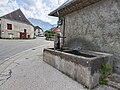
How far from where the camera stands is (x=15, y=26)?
34438mm

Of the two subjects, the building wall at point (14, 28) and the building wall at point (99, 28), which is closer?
the building wall at point (99, 28)

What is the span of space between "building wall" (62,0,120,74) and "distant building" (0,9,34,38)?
29.2m

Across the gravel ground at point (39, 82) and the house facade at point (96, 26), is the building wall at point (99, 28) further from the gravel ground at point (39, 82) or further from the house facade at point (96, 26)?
the gravel ground at point (39, 82)

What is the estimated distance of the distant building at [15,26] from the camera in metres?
31.5

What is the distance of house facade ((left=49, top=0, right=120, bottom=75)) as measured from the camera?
4.48 m

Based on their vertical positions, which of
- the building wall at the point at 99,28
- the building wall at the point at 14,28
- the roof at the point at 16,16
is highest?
the roof at the point at 16,16

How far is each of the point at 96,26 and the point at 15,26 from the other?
33.1 metres

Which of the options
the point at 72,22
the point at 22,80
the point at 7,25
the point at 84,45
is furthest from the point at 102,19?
the point at 7,25

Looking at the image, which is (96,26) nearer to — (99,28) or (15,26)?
(99,28)

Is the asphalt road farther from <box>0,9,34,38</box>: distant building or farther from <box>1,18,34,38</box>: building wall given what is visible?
<box>0,9,34,38</box>: distant building

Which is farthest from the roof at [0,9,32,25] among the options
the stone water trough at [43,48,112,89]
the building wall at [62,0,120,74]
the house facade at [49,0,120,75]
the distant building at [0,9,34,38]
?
the stone water trough at [43,48,112,89]

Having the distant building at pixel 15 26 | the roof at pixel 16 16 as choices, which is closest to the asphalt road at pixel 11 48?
the distant building at pixel 15 26

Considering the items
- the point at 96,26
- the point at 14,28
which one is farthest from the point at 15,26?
the point at 96,26

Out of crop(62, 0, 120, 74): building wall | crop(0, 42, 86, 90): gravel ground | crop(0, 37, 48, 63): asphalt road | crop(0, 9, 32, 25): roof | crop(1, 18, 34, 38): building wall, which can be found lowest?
crop(0, 42, 86, 90): gravel ground
